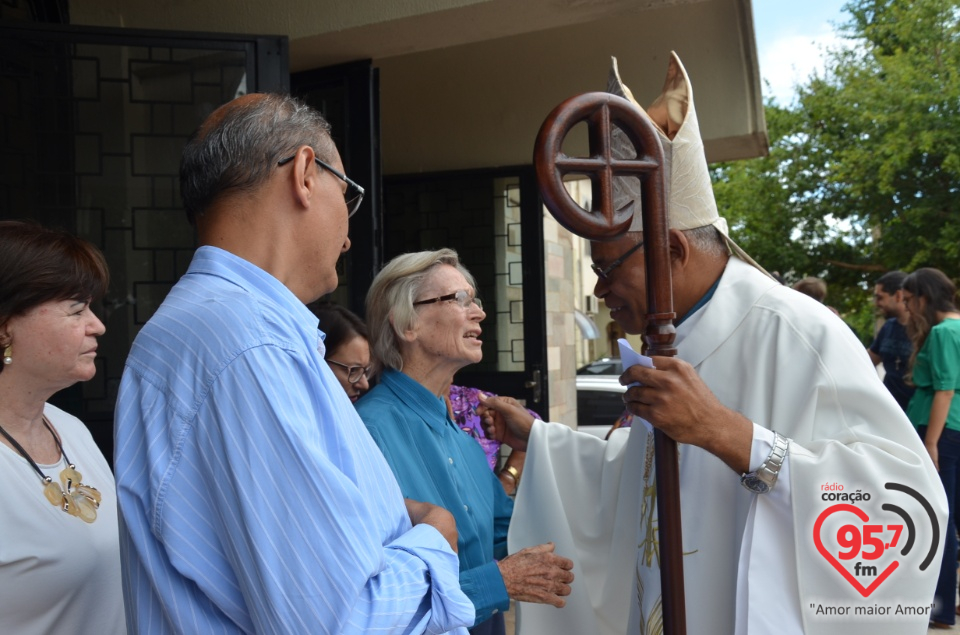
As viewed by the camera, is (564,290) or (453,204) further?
(564,290)

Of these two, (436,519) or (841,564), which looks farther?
(841,564)

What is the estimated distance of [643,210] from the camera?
1.87m

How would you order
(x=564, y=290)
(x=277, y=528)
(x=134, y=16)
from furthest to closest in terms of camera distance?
(x=564, y=290)
(x=134, y=16)
(x=277, y=528)

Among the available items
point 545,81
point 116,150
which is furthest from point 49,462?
point 545,81

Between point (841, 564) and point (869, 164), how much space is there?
1717cm

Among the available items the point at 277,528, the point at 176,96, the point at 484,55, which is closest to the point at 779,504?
the point at 277,528

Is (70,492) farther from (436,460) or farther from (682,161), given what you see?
(682,161)

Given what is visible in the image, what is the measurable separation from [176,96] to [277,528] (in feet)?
11.3

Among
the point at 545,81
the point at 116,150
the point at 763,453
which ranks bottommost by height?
the point at 763,453

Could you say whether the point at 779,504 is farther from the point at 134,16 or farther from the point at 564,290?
the point at 564,290

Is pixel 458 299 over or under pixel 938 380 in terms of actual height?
over

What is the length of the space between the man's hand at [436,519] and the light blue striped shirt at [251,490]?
9 cm

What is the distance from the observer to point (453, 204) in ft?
23.6

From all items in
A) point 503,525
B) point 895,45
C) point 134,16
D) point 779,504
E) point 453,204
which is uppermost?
point 895,45
